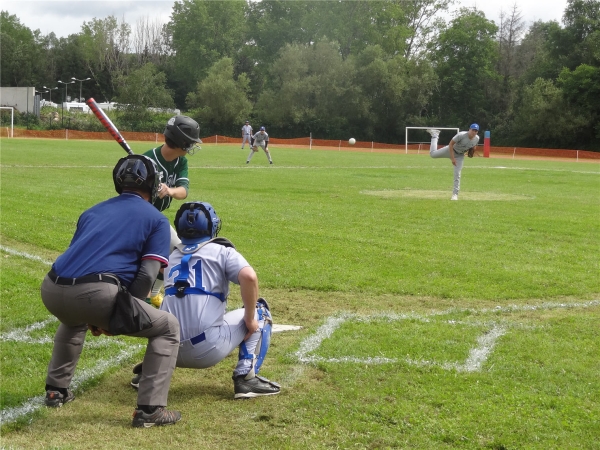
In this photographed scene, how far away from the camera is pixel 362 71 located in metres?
79.4

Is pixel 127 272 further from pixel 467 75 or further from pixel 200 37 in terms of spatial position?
pixel 200 37

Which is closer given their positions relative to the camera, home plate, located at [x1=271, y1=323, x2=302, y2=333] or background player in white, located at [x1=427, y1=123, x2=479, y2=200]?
home plate, located at [x1=271, y1=323, x2=302, y2=333]

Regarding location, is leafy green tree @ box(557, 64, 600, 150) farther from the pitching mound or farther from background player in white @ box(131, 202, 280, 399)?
background player in white @ box(131, 202, 280, 399)

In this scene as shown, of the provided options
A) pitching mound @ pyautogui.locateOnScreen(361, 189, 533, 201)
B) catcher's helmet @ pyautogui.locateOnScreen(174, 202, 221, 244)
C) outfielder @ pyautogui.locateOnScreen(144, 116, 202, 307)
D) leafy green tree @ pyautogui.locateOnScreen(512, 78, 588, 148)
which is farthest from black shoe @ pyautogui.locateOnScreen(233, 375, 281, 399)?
leafy green tree @ pyautogui.locateOnScreen(512, 78, 588, 148)

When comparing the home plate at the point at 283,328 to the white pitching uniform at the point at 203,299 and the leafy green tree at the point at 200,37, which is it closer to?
the white pitching uniform at the point at 203,299

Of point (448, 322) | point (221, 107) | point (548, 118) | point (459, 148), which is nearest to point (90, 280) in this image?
point (448, 322)

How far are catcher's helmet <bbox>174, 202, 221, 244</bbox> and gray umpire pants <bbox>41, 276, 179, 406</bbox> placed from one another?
2.12ft

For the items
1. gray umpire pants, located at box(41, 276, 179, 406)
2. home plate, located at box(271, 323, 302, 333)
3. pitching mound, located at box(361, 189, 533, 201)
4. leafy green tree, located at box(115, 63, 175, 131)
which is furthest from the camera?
leafy green tree, located at box(115, 63, 175, 131)

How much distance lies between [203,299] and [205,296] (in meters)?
0.03

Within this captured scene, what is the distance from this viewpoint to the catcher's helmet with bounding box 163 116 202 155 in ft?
22.3

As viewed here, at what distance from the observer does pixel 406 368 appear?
5.90 meters

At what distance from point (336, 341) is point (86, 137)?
64.6 meters

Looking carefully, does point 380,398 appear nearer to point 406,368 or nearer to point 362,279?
point 406,368

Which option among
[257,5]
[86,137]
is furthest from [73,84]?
[86,137]
